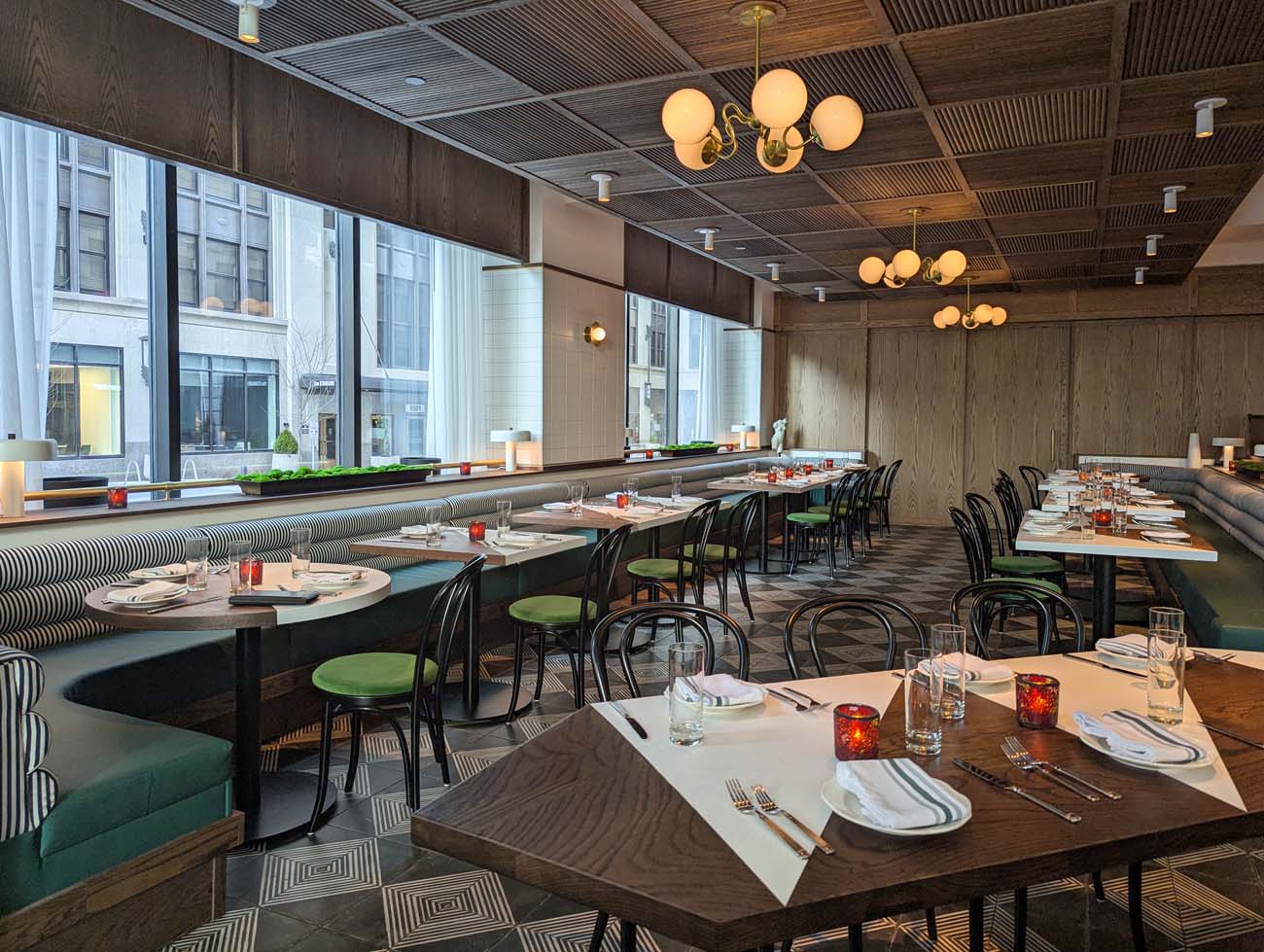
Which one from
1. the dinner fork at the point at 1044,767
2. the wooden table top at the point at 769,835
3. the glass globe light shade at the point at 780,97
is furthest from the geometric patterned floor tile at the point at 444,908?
the glass globe light shade at the point at 780,97

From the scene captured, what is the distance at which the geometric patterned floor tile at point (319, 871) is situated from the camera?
8.98 feet

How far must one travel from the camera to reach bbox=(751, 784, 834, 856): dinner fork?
1.36 m

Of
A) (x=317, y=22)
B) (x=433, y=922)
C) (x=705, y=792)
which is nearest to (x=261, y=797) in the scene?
(x=433, y=922)

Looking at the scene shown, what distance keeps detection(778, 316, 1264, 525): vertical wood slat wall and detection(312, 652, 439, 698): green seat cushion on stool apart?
992 cm

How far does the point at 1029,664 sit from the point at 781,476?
719 cm

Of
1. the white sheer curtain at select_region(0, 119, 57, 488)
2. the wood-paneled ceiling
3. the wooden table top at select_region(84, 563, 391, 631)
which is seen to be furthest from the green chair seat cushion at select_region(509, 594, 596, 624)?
the wood-paneled ceiling

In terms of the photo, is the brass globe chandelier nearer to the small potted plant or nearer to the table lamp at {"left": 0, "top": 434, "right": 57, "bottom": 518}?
the small potted plant

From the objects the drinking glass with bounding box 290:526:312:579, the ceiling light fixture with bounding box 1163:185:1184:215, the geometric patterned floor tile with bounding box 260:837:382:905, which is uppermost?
the ceiling light fixture with bounding box 1163:185:1184:215

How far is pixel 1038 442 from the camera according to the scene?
11500 millimetres

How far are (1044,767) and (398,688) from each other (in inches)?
90.3

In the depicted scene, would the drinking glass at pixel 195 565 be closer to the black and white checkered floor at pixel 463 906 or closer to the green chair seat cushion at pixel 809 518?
the black and white checkered floor at pixel 463 906

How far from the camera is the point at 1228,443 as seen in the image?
32.7 ft

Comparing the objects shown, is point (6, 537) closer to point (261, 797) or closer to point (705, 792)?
point (261, 797)

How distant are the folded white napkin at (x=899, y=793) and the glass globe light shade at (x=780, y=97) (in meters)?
2.83
